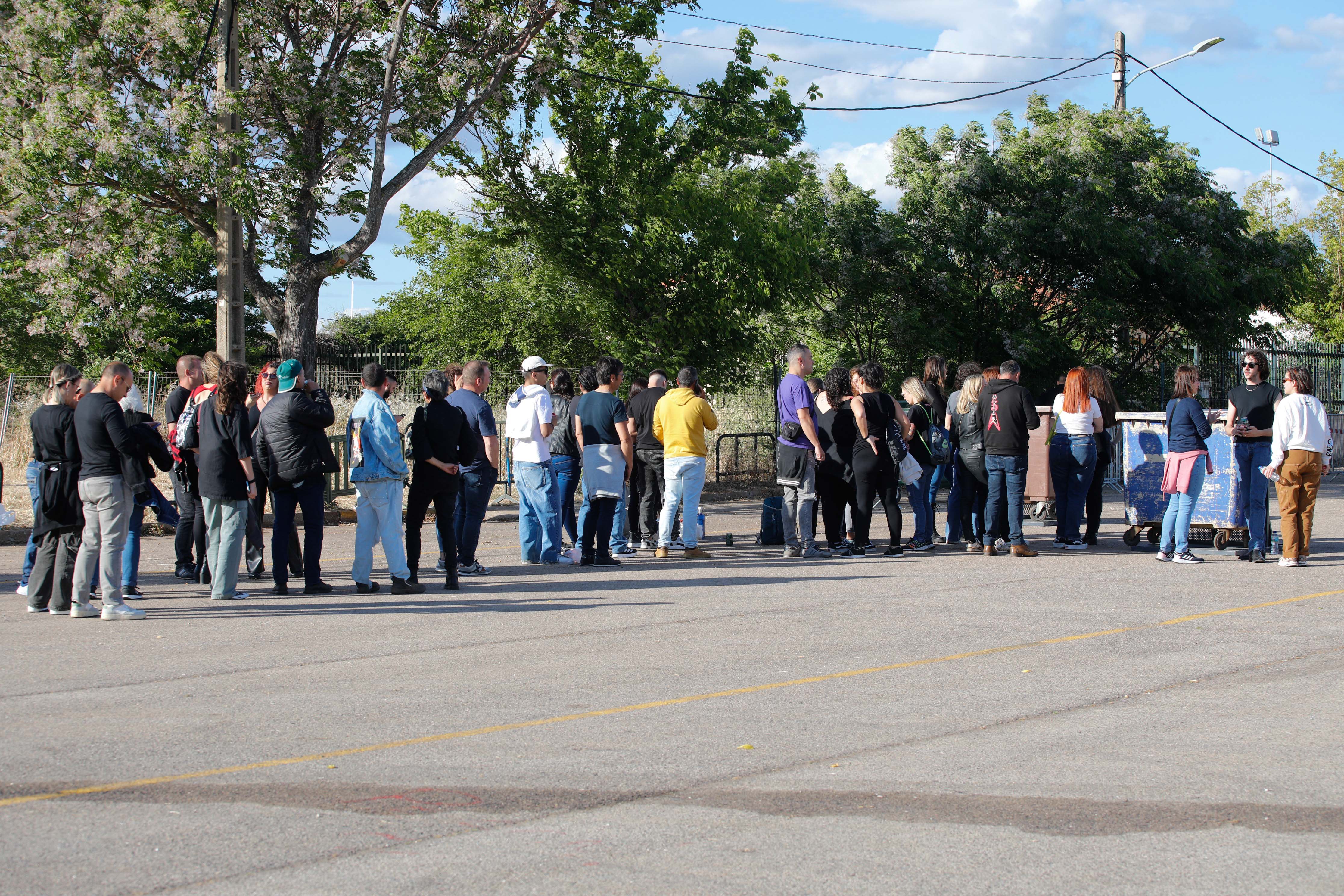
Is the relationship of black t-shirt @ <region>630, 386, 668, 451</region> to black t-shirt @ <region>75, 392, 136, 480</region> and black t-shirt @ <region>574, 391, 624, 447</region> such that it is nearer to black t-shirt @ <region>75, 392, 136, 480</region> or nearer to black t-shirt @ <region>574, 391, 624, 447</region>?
black t-shirt @ <region>574, 391, 624, 447</region>

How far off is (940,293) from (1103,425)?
11618 mm

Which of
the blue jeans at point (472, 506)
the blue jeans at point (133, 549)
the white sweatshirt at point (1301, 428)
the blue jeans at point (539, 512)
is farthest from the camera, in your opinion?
the blue jeans at point (539, 512)

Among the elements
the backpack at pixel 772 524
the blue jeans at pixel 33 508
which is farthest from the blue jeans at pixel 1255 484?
the blue jeans at pixel 33 508

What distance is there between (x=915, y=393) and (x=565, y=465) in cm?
384

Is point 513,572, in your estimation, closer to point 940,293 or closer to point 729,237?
point 729,237

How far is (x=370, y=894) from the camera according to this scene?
3.92 metres

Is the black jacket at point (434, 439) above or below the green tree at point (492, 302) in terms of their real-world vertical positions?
below

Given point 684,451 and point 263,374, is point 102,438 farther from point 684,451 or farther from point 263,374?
point 684,451

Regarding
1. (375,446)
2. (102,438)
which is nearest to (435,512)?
(375,446)

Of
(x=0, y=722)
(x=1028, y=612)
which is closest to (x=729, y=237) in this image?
(x=1028, y=612)

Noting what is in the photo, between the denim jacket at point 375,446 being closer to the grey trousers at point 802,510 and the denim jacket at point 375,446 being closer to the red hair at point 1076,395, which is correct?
the grey trousers at point 802,510

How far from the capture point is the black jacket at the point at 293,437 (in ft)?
32.7

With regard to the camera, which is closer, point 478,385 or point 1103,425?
point 478,385

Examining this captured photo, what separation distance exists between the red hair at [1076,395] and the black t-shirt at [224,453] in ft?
26.5
